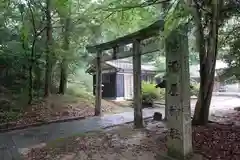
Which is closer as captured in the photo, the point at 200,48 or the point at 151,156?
the point at 151,156

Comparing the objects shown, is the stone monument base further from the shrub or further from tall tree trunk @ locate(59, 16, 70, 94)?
the shrub

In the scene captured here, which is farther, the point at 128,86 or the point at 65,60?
the point at 128,86

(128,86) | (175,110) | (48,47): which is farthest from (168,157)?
(128,86)

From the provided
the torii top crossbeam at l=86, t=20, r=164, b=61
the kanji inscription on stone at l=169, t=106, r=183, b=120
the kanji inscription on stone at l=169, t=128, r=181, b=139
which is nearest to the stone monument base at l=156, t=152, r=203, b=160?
the kanji inscription on stone at l=169, t=128, r=181, b=139

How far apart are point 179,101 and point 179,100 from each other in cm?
2

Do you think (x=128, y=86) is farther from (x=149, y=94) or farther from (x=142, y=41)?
(x=142, y=41)

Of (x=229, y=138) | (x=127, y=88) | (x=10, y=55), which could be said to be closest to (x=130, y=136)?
(x=229, y=138)

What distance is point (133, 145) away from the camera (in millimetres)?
5895

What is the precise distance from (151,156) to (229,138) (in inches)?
86.6

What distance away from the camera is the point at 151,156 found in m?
5.09

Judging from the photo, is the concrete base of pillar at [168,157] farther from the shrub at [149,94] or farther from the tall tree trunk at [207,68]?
the shrub at [149,94]

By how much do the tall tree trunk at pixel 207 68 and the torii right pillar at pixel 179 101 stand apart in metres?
1.83

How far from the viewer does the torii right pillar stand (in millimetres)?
4732

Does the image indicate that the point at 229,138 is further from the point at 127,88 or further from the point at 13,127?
the point at 127,88
